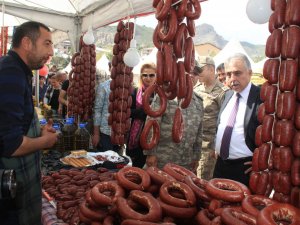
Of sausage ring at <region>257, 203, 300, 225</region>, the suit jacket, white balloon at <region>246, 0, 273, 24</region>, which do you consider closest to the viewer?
sausage ring at <region>257, 203, 300, 225</region>

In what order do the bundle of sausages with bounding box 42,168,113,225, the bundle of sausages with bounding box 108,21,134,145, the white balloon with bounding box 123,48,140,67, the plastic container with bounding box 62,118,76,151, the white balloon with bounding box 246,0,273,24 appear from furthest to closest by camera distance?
the plastic container with bounding box 62,118,76,151 → the bundle of sausages with bounding box 108,21,134,145 → the white balloon with bounding box 123,48,140,67 → the bundle of sausages with bounding box 42,168,113,225 → the white balloon with bounding box 246,0,273,24

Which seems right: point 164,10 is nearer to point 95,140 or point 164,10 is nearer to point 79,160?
point 79,160

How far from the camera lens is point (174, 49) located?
94.5 inches

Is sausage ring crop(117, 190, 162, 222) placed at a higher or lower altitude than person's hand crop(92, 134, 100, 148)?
higher

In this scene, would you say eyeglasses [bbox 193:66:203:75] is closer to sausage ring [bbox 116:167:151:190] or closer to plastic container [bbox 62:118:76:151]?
plastic container [bbox 62:118:76:151]

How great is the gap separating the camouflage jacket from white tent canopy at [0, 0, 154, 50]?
1.87m

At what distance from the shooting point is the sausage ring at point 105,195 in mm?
1813

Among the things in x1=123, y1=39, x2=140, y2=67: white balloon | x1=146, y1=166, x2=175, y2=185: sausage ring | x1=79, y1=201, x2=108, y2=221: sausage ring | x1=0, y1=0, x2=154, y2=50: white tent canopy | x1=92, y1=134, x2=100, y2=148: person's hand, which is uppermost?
x1=0, y1=0, x2=154, y2=50: white tent canopy

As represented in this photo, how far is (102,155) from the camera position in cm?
447

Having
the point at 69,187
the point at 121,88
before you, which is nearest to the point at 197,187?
the point at 69,187

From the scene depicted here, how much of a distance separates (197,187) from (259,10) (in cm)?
129

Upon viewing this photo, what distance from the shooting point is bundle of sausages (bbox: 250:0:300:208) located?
1705 millimetres

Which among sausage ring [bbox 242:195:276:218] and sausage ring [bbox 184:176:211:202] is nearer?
sausage ring [bbox 242:195:276:218]

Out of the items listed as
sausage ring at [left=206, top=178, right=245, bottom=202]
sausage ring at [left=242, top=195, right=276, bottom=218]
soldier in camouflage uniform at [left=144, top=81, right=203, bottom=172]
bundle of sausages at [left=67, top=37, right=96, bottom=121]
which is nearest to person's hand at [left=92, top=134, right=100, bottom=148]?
bundle of sausages at [left=67, top=37, right=96, bottom=121]
